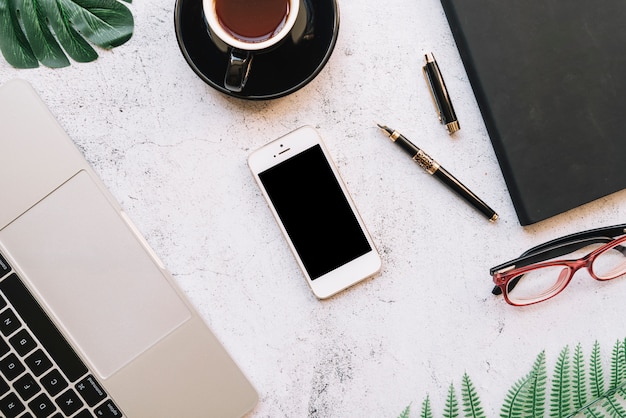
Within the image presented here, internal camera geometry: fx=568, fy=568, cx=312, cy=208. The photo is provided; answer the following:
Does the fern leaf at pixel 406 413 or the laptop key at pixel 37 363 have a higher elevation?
the laptop key at pixel 37 363

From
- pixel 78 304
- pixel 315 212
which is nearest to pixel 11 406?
pixel 78 304

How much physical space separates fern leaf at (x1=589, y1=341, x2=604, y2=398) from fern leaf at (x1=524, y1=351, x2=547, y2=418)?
2.5 inches

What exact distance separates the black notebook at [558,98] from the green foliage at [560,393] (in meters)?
0.21

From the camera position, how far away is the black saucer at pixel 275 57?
2.34 ft

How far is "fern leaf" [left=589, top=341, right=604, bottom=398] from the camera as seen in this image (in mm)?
777

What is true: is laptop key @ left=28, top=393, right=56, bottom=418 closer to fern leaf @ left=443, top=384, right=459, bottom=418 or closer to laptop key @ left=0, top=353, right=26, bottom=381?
laptop key @ left=0, top=353, right=26, bottom=381

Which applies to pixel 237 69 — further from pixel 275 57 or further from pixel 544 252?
pixel 544 252

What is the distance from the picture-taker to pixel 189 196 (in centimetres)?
77

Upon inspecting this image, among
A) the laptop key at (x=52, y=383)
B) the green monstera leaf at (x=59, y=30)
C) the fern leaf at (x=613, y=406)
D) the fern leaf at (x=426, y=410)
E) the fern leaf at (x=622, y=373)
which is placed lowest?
the fern leaf at (x=613, y=406)

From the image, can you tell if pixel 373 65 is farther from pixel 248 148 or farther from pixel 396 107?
pixel 248 148

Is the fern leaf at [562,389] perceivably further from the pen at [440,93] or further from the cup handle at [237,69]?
the cup handle at [237,69]

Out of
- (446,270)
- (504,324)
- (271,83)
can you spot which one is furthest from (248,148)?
(504,324)

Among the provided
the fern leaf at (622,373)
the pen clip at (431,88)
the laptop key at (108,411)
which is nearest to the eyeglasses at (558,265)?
the fern leaf at (622,373)

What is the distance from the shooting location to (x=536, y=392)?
78 cm
